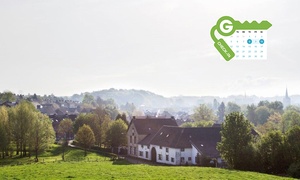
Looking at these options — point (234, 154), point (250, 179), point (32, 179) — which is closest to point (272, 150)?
point (234, 154)

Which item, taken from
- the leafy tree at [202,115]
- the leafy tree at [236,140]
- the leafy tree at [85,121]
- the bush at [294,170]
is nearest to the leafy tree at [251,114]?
the leafy tree at [202,115]

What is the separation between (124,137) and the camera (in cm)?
8806

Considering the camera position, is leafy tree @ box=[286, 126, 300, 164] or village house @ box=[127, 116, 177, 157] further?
village house @ box=[127, 116, 177, 157]

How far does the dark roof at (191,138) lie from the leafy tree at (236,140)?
41.9ft

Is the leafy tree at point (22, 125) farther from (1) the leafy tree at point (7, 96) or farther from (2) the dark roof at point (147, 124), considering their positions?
(1) the leafy tree at point (7, 96)

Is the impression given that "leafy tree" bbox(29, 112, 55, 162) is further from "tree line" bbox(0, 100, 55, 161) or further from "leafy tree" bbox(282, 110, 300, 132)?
"leafy tree" bbox(282, 110, 300, 132)

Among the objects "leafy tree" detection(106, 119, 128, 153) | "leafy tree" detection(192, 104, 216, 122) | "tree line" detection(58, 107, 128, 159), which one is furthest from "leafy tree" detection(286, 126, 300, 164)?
"leafy tree" detection(192, 104, 216, 122)

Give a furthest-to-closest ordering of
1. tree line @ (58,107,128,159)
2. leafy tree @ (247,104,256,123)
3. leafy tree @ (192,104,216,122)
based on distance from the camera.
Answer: leafy tree @ (247,104,256,123) < leafy tree @ (192,104,216,122) < tree line @ (58,107,128,159)

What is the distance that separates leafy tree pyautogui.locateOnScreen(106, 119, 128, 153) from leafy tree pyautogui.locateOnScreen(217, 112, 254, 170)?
38.2 metres

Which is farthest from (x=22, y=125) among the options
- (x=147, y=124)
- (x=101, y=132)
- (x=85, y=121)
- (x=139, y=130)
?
(x=147, y=124)

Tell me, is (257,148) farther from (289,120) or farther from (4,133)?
(289,120)

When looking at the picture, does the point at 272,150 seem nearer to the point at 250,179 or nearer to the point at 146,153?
the point at 250,179

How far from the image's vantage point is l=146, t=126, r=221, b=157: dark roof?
6825 centimetres

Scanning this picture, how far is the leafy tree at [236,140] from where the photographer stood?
5188 centimetres
